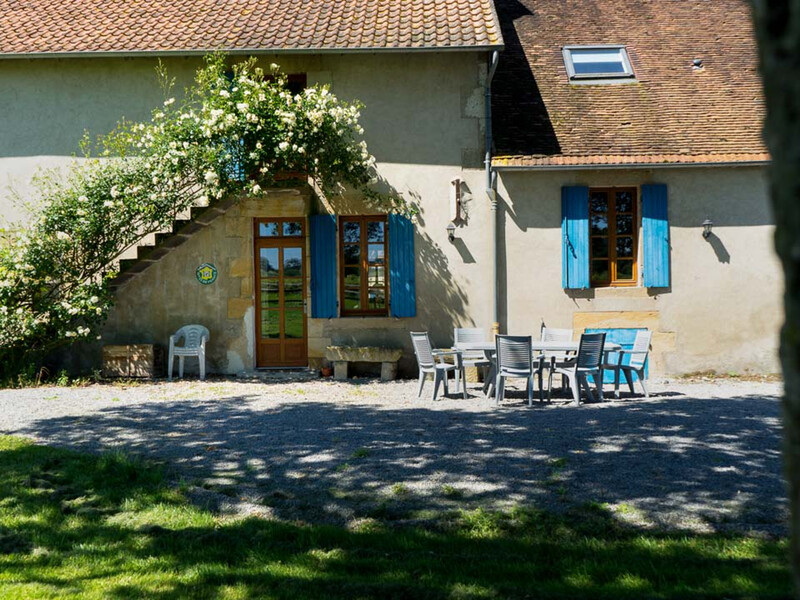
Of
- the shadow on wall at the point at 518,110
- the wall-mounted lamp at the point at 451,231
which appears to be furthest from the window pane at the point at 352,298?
the shadow on wall at the point at 518,110

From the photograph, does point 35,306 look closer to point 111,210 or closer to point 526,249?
point 111,210

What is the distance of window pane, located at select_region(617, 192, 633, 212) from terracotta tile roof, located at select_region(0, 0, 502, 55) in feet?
9.96

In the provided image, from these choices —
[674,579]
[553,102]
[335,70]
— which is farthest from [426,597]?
[553,102]

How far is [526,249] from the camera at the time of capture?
38.2 ft

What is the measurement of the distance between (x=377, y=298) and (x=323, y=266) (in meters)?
0.98

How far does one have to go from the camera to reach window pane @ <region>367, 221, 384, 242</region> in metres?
11.9

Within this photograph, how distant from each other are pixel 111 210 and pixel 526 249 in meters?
6.16

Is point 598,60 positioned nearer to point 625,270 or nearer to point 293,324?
point 625,270

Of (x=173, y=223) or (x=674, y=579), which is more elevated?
(x=173, y=223)

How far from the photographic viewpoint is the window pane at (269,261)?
12117mm

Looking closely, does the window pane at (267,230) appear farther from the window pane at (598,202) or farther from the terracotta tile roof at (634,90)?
the window pane at (598,202)

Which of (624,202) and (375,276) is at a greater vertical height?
(624,202)

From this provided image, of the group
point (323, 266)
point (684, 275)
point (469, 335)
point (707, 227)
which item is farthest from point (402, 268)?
point (707, 227)

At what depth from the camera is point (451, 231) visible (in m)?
11.6
